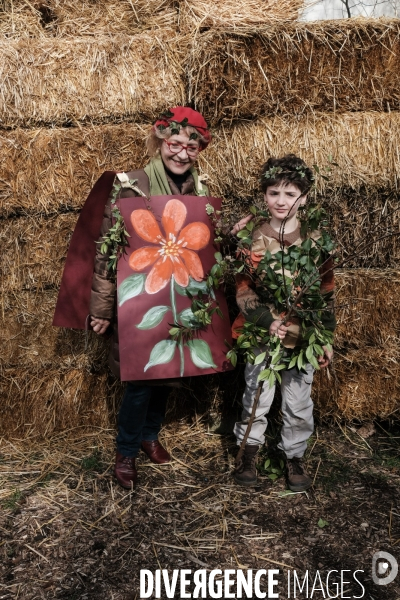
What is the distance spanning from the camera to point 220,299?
2.99 meters

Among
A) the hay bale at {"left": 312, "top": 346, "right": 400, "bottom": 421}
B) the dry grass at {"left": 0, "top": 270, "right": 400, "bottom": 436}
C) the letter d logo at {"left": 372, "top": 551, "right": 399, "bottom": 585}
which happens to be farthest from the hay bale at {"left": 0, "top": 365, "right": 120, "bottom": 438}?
the letter d logo at {"left": 372, "top": 551, "right": 399, "bottom": 585}

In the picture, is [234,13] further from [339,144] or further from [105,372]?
[105,372]

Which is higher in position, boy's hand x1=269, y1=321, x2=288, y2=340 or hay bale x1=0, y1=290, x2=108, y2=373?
boy's hand x1=269, y1=321, x2=288, y2=340

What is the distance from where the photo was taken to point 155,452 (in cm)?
341

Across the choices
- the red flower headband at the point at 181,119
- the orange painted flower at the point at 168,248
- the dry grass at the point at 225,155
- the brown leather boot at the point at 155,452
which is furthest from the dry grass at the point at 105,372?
the red flower headband at the point at 181,119

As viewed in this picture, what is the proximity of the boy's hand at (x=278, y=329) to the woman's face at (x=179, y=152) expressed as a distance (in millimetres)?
906

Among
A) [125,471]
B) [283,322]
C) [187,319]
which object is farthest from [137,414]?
[283,322]

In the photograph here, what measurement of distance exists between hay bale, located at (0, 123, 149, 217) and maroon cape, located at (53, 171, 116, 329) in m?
0.39

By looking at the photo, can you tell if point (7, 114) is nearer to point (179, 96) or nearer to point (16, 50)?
point (16, 50)

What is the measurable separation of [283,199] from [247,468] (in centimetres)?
149

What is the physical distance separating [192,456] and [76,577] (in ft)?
3.95

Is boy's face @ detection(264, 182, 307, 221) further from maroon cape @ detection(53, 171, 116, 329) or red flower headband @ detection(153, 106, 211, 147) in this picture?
maroon cape @ detection(53, 171, 116, 329)

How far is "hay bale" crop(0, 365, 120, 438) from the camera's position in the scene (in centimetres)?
367

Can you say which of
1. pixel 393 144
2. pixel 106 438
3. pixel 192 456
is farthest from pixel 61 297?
pixel 393 144
